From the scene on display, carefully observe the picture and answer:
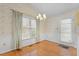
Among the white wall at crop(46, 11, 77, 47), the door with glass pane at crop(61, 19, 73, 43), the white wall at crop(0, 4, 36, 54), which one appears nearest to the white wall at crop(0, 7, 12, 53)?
the white wall at crop(0, 4, 36, 54)

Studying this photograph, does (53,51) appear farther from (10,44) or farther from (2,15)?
(2,15)

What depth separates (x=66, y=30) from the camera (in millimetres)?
992

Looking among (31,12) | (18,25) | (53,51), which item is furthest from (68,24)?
(18,25)

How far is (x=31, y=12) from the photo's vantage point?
103 centimetres

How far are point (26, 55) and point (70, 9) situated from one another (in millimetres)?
725

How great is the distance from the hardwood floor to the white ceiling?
36cm

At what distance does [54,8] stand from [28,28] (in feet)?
1.29

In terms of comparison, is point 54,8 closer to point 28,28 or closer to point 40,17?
point 40,17

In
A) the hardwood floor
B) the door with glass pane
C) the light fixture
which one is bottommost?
the hardwood floor

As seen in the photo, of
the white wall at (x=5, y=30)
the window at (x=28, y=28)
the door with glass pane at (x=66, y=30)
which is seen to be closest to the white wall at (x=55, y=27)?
the door with glass pane at (x=66, y=30)

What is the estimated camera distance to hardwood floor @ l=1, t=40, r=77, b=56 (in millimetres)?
948

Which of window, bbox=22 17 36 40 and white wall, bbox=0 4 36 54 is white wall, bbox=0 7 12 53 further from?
window, bbox=22 17 36 40

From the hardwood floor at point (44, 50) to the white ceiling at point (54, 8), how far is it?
36 centimetres

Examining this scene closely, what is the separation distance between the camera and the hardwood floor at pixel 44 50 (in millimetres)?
948
